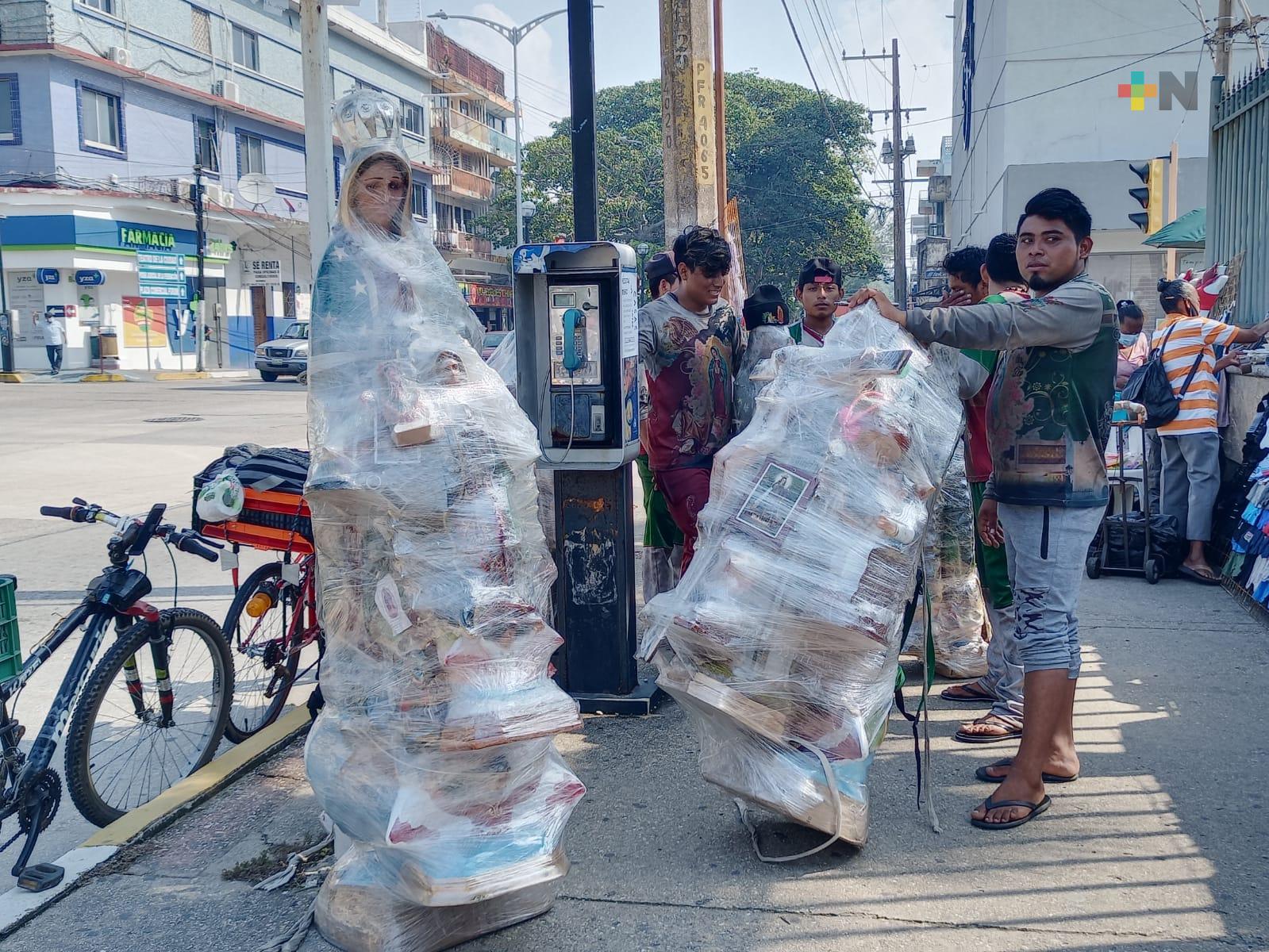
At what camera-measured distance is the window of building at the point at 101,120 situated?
93.1 feet

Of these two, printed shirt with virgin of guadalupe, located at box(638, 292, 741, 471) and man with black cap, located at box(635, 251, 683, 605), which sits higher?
printed shirt with virgin of guadalupe, located at box(638, 292, 741, 471)

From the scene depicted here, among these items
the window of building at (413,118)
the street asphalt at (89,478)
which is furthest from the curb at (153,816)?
the window of building at (413,118)

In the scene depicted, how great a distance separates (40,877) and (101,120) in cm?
3042

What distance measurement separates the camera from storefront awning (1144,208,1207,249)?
12070 millimetres

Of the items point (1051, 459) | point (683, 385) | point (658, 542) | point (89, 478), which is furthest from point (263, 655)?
point (89, 478)

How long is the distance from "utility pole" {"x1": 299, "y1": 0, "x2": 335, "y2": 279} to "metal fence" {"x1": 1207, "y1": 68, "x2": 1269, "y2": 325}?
635 cm

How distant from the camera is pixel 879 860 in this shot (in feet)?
Result: 10.9

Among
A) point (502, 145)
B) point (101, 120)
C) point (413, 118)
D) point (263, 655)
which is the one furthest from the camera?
point (502, 145)

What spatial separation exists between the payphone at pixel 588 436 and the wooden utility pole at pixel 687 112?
12.5 ft

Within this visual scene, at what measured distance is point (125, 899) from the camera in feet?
10.6

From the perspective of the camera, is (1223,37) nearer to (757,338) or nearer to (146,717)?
(757,338)

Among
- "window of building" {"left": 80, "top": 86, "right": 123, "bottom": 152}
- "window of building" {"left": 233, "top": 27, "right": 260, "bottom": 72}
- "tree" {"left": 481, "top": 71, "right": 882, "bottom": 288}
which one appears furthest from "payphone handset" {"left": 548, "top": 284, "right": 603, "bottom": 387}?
"tree" {"left": 481, "top": 71, "right": 882, "bottom": 288}

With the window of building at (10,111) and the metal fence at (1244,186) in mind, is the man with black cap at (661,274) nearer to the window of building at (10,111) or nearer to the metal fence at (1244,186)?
the metal fence at (1244,186)

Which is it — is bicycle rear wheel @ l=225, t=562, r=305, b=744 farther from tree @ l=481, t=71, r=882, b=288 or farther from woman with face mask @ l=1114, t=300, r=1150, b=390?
tree @ l=481, t=71, r=882, b=288
